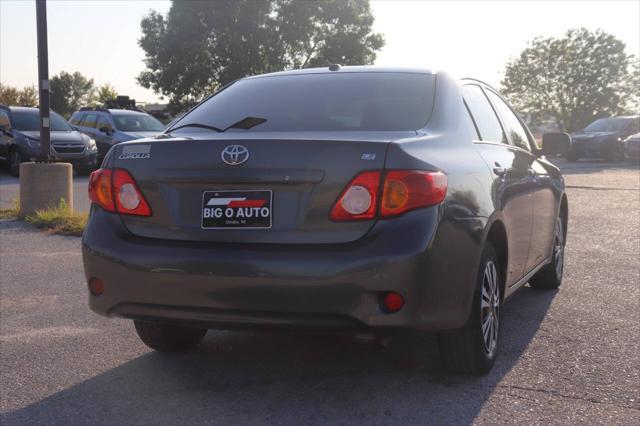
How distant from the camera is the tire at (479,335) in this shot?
4.01 m

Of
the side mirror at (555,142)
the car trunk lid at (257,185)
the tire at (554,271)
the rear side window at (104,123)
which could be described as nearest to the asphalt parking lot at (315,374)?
the tire at (554,271)

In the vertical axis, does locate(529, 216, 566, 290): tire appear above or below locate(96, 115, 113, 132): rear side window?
below

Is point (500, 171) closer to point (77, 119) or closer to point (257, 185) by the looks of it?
point (257, 185)

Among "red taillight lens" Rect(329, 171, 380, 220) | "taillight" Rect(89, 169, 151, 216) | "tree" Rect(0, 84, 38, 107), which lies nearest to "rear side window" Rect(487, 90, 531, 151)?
"red taillight lens" Rect(329, 171, 380, 220)

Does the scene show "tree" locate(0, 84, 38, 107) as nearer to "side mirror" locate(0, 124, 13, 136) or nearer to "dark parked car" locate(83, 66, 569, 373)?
"side mirror" locate(0, 124, 13, 136)

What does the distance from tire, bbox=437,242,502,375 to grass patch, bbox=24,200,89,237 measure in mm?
6483

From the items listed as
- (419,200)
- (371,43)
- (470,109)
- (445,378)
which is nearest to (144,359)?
(445,378)

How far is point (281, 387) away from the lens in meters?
4.04

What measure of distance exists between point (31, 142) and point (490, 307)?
55.9 feet

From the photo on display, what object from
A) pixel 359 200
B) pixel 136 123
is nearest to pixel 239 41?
pixel 136 123

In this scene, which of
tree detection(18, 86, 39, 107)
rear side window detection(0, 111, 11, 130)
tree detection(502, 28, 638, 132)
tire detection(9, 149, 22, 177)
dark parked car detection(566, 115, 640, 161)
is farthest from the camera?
tree detection(18, 86, 39, 107)

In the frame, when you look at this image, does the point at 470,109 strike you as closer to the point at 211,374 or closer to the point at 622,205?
the point at 211,374

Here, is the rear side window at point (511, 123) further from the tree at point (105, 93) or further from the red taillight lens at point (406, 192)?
the tree at point (105, 93)

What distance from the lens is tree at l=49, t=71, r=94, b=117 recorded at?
65875 millimetres
